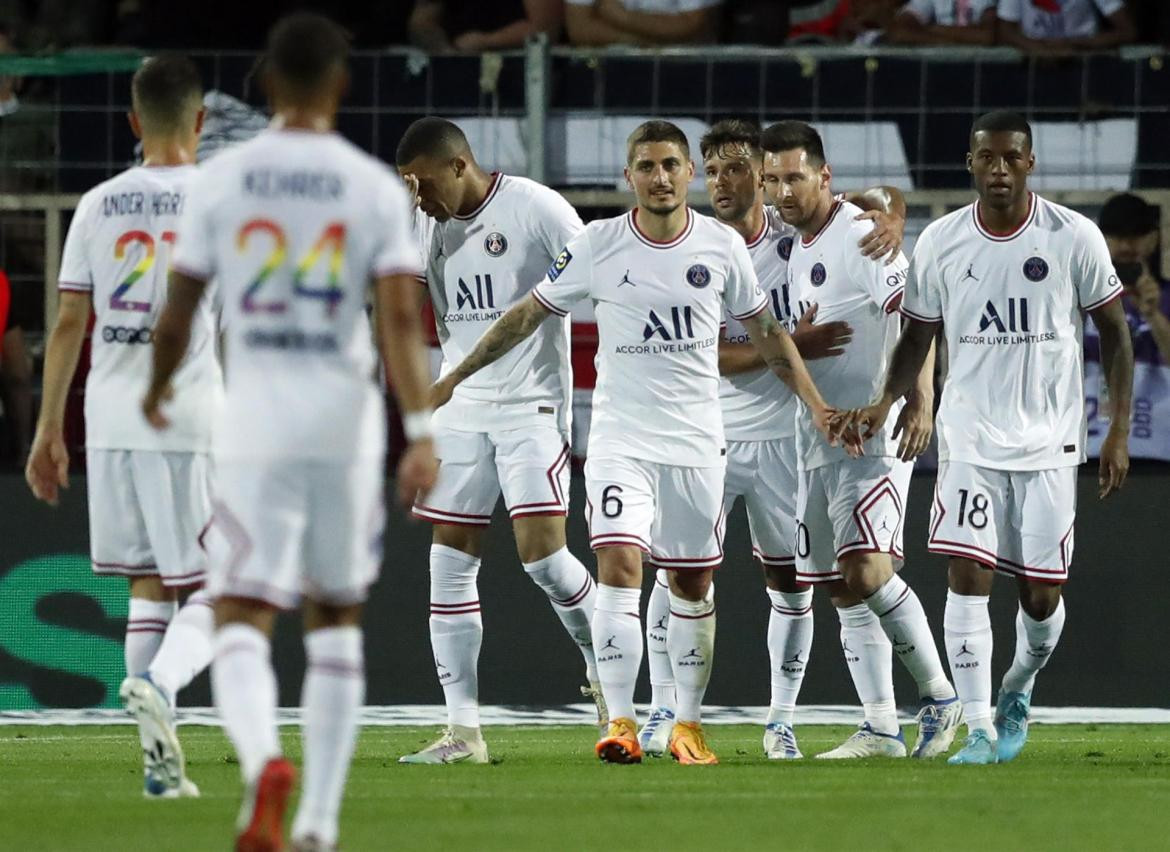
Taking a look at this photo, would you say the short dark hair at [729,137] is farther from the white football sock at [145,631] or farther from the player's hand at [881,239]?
the white football sock at [145,631]

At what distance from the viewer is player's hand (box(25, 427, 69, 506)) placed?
6734 mm

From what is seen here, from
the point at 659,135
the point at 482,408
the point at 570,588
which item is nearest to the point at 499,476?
the point at 482,408

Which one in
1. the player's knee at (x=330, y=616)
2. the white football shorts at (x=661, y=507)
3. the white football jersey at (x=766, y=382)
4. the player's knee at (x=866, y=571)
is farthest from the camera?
the white football jersey at (x=766, y=382)

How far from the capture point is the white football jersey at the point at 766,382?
9.14 m

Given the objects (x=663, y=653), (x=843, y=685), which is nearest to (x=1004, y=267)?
(x=663, y=653)

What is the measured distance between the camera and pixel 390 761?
8.39 m

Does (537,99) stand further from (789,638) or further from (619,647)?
(619,647)

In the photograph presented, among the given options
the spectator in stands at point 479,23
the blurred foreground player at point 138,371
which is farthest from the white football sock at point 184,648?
the spectator in stands at point 479,23

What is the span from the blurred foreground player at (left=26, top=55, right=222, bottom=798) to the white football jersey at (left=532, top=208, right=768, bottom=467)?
5.78ft

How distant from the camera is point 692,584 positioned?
8297mm

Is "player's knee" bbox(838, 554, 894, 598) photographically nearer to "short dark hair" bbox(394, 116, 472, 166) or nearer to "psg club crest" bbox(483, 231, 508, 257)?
"psg club crest" bbox(483, 231, 508, 257)

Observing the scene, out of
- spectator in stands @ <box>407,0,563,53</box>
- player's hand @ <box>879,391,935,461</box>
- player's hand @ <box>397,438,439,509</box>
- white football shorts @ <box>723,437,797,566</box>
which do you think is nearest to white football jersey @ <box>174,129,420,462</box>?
player's hand @ <box>397,438,439,509</box>

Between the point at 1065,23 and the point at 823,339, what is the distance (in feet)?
13.9

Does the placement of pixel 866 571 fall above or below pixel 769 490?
below
